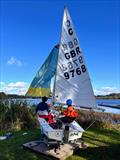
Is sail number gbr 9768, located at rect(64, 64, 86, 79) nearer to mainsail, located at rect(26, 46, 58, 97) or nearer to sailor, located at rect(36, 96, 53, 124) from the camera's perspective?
mainsail, located at rect(26, 46, 58, 97)

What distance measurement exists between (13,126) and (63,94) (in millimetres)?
4741

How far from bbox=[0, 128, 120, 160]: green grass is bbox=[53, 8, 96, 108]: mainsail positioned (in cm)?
174

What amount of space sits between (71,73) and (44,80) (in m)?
1.28

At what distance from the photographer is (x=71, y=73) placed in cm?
1259

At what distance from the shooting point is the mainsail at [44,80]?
12.1 m

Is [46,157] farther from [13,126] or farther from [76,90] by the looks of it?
[13,126]

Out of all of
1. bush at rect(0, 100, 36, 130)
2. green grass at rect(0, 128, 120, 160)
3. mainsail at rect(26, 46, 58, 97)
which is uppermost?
mainsail at rect(26, 46, 58, 97)

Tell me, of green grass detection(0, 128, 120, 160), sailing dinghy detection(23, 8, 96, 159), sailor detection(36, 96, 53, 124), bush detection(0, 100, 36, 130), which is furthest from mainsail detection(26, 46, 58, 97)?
bush detection(0, 100, 36, 130)

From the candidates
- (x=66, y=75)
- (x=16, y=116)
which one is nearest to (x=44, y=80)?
(x=66, y=75)

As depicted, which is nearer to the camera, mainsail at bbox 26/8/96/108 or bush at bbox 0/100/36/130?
mainsail at bbox 26/8/96/108

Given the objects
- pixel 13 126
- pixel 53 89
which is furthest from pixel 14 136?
pixel 53 89

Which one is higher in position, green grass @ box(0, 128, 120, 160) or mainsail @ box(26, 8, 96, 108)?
mainsail @ box(26, 8, 96, 108)

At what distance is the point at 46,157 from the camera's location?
32.0 ft

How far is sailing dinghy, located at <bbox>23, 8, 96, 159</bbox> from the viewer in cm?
1217
